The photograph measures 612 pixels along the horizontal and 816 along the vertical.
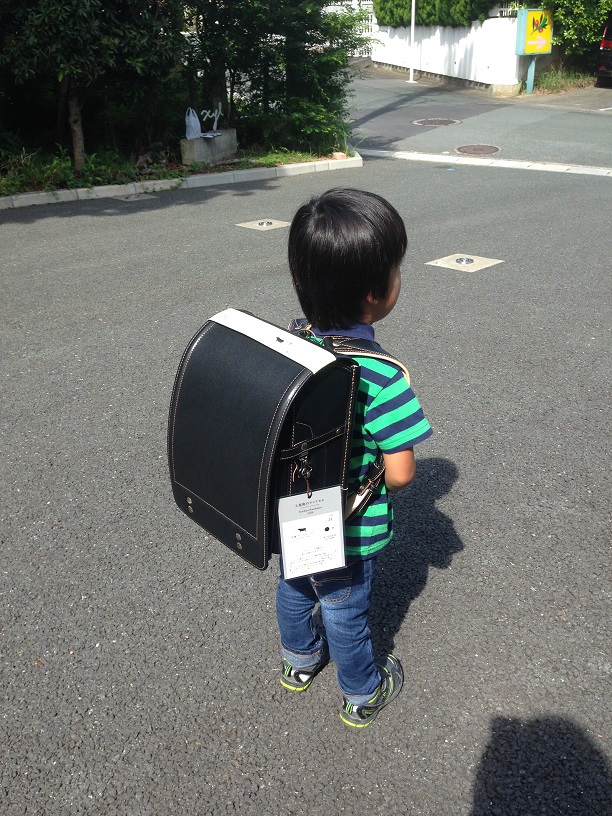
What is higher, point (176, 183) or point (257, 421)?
point (257, 421)

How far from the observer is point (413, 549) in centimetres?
303

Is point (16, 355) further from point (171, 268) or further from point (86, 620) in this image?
point (86, 620)

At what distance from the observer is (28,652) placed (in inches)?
100

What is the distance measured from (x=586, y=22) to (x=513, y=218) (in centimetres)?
1381

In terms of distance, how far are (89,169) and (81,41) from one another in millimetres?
1545

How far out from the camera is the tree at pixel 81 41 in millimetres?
9156

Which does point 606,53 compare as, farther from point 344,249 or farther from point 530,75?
point 344,249

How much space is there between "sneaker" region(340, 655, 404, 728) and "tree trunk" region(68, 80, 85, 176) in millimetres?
9347

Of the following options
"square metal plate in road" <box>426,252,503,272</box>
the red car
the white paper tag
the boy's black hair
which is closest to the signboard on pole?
the red car

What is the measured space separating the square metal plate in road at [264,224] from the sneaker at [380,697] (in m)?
6.22

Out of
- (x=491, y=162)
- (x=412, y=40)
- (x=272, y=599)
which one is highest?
(x=412, y=40)

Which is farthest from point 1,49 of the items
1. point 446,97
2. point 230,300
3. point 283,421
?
point 446,97

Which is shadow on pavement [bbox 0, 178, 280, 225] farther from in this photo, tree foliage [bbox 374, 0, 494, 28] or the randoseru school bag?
tree foliage [bbox 374, 0, 494, 28]

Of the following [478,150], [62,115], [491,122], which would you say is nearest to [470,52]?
[491,122]
